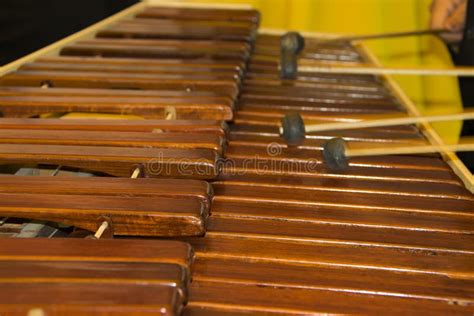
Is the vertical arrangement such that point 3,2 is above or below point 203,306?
above

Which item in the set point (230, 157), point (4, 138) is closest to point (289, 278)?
point (230, 157)

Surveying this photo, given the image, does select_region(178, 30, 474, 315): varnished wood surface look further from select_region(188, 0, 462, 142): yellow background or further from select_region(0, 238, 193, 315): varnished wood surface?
select_region(188, 0, 462, 142): yellow background

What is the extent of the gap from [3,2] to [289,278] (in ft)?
5.18

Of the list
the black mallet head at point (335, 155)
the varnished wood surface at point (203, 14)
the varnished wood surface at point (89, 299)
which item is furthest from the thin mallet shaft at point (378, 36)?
the varnished wood surface at point (89, 299)

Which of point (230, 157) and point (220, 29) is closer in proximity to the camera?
point (230, 157)

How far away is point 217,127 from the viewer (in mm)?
1543

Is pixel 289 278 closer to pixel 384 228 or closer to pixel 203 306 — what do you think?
pixel 203 306

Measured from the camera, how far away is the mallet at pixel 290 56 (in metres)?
1.91

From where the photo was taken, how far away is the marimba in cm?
100

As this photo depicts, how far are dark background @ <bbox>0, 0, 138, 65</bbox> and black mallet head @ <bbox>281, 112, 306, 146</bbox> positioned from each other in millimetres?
994

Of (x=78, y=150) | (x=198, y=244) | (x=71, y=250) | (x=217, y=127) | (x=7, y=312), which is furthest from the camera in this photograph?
(x=217, y=127)

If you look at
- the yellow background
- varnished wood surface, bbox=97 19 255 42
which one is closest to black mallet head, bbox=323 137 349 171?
varnished wood surface, bbox=97 19 255 42

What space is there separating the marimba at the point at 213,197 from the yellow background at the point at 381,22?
138 cm

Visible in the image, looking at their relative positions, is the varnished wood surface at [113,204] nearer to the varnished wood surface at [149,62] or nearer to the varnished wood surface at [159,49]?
the varnished wood surface at [149,62]
